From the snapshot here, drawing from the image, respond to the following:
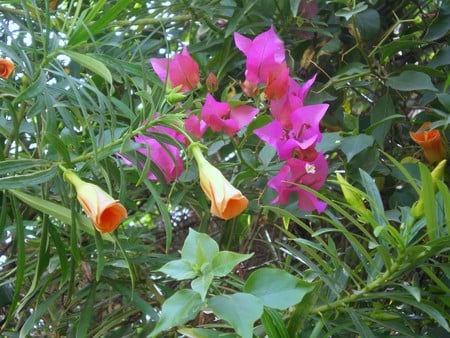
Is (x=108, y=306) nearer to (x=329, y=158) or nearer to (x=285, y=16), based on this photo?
(x=329, y=158)

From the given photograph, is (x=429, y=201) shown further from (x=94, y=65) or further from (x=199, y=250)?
(x=94, y=65)

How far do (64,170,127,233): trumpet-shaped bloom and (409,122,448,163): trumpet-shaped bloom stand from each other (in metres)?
0.47

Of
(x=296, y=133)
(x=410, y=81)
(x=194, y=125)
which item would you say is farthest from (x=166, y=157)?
(x=410, y=81)

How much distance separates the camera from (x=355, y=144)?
1.06 m

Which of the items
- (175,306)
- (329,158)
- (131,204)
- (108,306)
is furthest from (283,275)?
(108,306)

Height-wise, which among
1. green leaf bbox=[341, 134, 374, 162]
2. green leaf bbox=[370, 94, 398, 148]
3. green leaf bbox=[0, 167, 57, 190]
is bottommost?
green leaf bbox=[370, 94, 398, 148]

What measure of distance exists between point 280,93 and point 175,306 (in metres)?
0.41

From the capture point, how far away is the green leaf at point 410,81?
1.10m

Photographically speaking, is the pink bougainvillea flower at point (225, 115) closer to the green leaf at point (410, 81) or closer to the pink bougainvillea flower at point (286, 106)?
the pink bougainvillea flower at point (286, 106)

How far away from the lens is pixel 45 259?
94 cm

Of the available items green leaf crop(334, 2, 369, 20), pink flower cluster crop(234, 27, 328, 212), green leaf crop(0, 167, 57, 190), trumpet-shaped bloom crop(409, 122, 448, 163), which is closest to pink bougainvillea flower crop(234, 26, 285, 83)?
pink flower cluster crop(234, 27, 328, 212)

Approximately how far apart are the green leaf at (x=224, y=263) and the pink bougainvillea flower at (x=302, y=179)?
26cm

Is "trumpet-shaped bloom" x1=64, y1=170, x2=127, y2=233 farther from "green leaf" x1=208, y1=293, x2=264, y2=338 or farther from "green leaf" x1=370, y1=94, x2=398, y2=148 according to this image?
"green leaf" x1=370, y1=94, x2=398, y2=148

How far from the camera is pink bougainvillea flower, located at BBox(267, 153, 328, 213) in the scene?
975 mm
